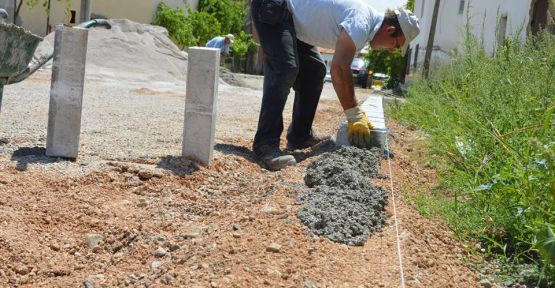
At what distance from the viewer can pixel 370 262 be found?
3.10 m

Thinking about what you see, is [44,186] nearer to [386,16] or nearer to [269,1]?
[269,1]

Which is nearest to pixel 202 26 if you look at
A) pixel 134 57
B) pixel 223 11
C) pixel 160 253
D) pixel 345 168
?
pixel 223 11

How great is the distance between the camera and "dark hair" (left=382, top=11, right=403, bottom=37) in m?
5.65

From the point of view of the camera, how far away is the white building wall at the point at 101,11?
28.5 m

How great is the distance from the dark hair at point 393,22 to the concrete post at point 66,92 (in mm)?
2153

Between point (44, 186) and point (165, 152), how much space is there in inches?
54.7

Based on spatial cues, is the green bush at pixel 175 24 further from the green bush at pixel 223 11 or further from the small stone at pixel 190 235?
the small stone at pixel 190 235

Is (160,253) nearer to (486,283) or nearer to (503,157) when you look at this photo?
(486,283)

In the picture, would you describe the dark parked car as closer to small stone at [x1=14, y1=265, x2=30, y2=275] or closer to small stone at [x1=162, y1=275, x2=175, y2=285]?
small stone at [x1=14, y1=265, x2=30, y2=275]

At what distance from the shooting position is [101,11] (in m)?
30.7

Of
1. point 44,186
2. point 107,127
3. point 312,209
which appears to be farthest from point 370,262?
point 107,127

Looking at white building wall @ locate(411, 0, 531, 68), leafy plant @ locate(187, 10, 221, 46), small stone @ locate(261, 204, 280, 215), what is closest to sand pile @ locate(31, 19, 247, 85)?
white building wall @ locate(411, 0, 531, 68)

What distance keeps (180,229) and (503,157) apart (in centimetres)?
182

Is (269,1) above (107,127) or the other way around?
above
